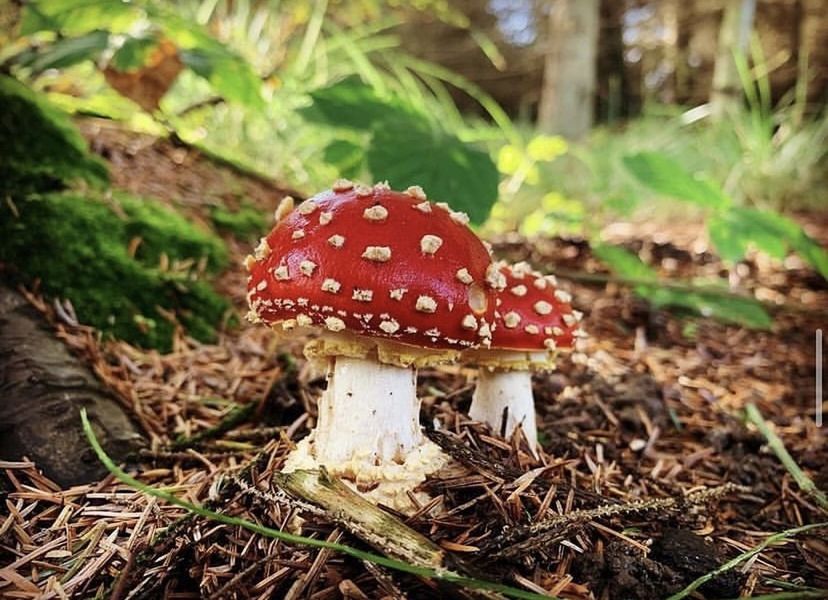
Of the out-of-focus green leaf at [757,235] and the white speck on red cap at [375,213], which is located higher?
the out-of-focus green leaf at [757,235]

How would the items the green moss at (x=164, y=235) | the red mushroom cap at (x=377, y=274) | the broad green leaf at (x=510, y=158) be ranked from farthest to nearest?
the broad green leaf at (x=510, y=158) → the green moss at (x=164, y=235) → the red mushroom cap at (x=377, y=274)

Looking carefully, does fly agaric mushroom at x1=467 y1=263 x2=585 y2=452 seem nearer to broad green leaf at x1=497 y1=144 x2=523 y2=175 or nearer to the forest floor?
the forest floor

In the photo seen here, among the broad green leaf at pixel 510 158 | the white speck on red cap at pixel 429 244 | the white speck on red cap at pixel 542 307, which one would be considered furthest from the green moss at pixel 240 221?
the white speck on red cap at pixel 429 244

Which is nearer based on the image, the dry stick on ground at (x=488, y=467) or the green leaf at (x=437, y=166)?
the dry stick on ground at (x=488, y=467)

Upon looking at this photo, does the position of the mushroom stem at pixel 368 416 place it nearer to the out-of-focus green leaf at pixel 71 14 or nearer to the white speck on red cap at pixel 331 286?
the white speck on red cap at pixel 331 286

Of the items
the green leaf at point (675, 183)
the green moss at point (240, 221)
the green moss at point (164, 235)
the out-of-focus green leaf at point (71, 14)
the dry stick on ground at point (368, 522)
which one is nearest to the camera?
the dry stick on ground at point (368, 522)

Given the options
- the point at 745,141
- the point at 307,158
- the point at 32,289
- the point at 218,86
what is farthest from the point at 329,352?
the point at 745,141

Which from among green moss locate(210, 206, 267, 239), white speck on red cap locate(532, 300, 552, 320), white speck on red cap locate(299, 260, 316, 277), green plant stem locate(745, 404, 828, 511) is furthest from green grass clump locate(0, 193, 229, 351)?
green plant stem locate(745, 404, 828, 511)

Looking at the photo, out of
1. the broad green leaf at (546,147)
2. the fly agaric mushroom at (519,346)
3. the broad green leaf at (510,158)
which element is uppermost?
the broad green leaf at (510,158)
